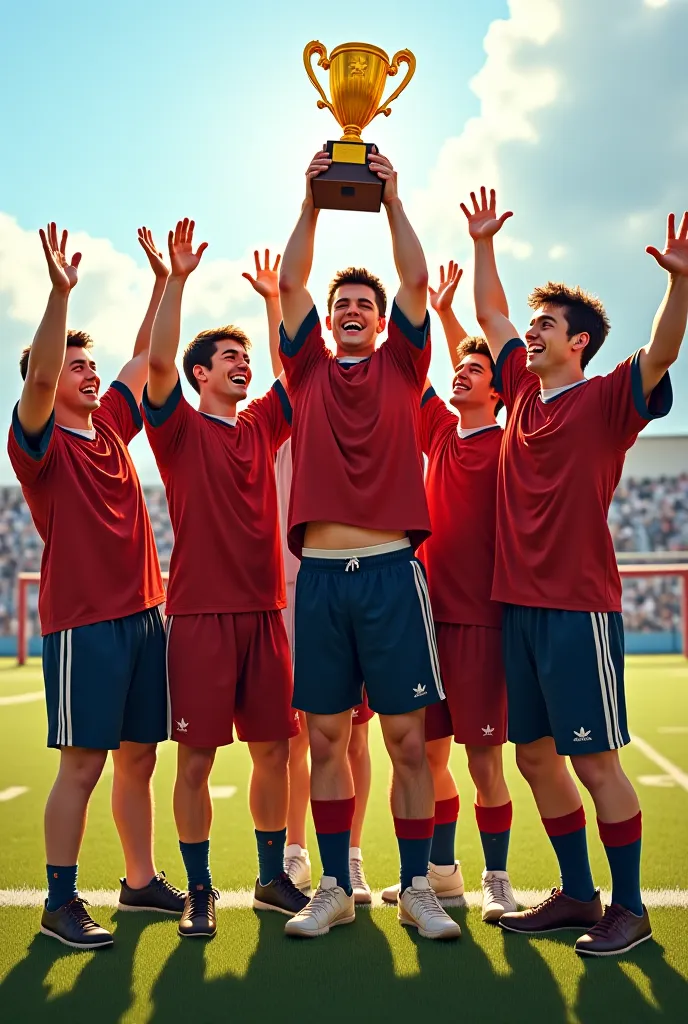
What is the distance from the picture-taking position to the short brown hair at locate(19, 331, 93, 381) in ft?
10.6

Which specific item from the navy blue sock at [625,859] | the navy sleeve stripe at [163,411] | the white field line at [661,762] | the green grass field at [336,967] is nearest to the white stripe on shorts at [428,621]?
the navy blue sock at [625,859]

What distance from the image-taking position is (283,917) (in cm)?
301

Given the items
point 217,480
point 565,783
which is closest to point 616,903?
point 565,783

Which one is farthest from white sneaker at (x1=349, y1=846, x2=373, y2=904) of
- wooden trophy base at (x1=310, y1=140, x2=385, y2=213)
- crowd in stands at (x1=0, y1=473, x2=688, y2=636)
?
crowd in stands at (x1=0, y1=473, x2=688, y2=636)

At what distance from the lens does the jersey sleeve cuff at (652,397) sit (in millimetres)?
2797

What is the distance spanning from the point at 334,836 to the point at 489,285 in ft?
6.61

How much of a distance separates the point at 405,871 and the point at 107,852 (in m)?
1.68

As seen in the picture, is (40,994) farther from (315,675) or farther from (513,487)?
(513,487)

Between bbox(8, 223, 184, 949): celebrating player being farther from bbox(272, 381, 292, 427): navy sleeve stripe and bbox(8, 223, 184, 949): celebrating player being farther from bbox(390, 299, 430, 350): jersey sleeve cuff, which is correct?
bbox(390, 299, 430, 350): jersey sleeve cuff

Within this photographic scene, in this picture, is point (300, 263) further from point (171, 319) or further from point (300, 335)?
point (171, 319)

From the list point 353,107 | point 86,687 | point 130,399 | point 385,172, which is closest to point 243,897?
point 86,687

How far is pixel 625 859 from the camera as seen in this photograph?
2.76 m

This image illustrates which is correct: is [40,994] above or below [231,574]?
below

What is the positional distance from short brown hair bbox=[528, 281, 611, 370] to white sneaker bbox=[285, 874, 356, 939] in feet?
6.33
